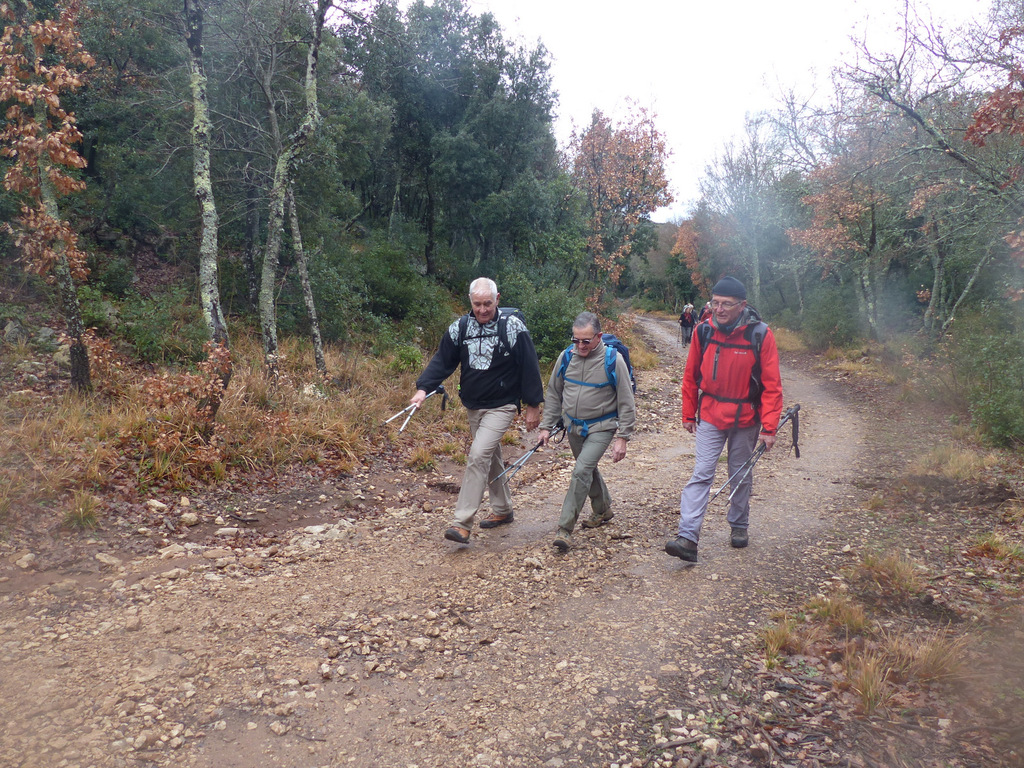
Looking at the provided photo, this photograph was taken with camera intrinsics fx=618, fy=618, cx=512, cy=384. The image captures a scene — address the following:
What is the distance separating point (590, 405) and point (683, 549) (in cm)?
134

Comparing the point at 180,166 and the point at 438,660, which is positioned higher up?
the point at 180,166

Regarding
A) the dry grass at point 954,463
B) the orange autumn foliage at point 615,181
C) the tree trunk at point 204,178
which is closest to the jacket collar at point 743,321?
the dry grass at point 954,463

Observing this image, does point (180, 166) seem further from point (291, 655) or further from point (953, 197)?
point (953, 197)

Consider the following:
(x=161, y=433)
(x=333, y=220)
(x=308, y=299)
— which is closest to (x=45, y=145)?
(x=161, y=433)

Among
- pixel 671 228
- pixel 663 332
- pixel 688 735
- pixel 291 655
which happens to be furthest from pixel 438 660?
pixel 671 228

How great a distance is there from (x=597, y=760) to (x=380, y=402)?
6.93m

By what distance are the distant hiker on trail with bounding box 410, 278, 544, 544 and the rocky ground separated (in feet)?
1.81

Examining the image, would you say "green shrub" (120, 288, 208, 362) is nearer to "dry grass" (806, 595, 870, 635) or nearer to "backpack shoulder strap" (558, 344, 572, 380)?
"backpack shoulder strap" (558, 344, 572, 380)

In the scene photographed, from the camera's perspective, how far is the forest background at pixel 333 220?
20.9 ft

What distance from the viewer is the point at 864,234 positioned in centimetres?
1883

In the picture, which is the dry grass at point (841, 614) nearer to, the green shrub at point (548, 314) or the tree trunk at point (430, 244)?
the green shrub at point (548, 314)

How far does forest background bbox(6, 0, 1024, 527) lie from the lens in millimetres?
6371

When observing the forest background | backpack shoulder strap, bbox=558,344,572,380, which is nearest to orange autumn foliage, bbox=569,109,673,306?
the forest background

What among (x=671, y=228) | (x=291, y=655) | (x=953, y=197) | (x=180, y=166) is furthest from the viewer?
(x=671, y=228)
